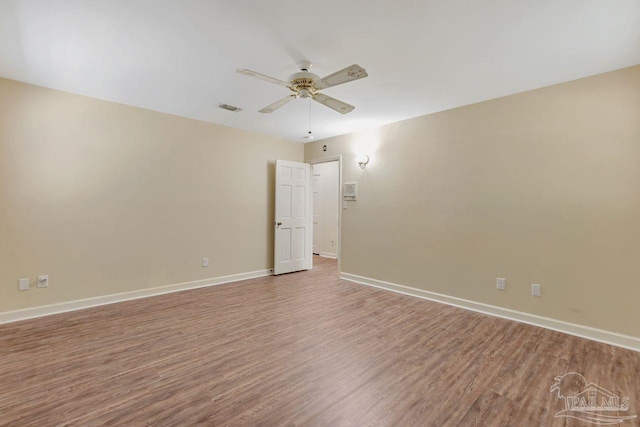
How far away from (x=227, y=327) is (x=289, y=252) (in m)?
2.55

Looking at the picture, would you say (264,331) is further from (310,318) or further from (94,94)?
(94,94)

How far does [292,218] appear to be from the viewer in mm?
5410

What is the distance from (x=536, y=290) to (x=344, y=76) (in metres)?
2.99

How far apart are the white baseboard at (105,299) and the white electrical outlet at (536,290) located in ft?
13.4

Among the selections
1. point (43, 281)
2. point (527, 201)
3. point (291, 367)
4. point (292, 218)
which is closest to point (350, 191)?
point (292, 218)

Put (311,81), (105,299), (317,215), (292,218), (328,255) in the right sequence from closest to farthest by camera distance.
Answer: (311,81) → (105,299) → (292,218) → (328,255) → (317,215)

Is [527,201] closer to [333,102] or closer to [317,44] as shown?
[333,102]

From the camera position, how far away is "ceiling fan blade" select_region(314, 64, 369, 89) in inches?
82.0

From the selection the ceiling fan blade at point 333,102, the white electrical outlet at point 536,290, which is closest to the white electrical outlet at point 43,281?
the ceiling fan blade at point 333,102

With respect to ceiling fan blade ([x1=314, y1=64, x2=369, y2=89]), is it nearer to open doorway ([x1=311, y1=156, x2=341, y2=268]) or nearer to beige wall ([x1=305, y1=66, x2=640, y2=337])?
beige wall ([x1=305, y1=66, x2=640, y2=337])

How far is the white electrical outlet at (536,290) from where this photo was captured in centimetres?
301

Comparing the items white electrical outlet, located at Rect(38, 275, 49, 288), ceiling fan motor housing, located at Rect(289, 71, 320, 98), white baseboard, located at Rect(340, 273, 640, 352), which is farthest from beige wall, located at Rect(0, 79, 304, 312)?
white baseboard, located at Rect(340, 273, 640, 352)

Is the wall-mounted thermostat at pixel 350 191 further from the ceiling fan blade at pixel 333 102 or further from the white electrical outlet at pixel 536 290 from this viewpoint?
the white electrical outlet at pixel 536 290

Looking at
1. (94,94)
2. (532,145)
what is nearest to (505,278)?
(532,145)
